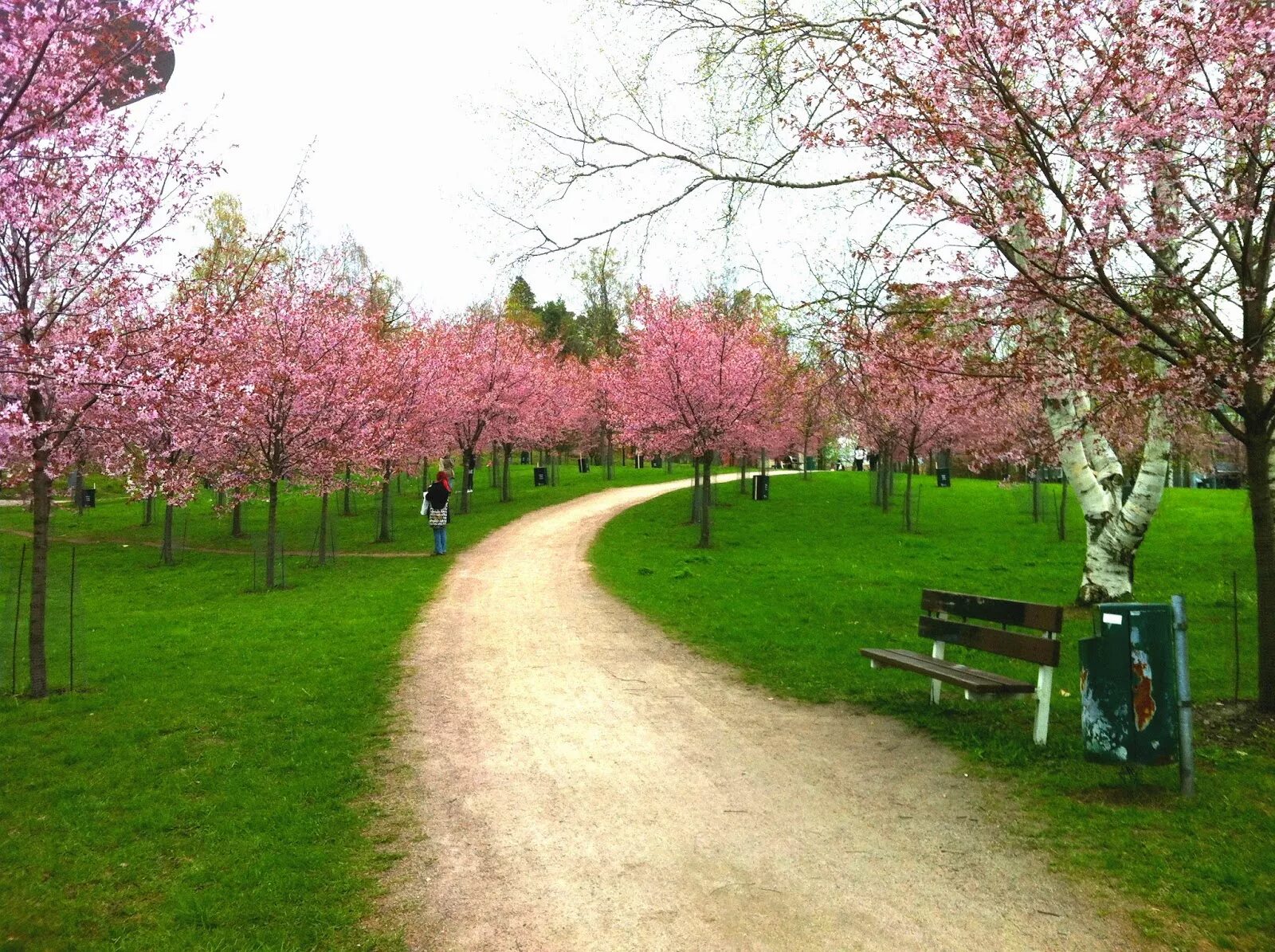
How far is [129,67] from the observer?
19.4ft

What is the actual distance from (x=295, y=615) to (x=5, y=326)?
6.25 meters

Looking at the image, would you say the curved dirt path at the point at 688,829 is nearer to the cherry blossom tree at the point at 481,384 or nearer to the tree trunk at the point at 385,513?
the tree trunk at the point at 385,513

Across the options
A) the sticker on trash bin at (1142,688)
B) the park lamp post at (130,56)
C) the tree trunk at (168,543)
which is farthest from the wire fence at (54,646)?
the tree trunk at (168,543)

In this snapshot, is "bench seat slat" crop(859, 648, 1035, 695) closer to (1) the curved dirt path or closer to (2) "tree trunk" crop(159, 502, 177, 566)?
(1) the curved dirt path

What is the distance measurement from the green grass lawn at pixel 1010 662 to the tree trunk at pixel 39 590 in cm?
657

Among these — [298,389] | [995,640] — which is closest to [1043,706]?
→ [995,640]

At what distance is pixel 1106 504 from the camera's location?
427 inches

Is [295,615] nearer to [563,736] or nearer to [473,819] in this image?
[563,736]

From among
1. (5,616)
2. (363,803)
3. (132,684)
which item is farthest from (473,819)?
(5,616)

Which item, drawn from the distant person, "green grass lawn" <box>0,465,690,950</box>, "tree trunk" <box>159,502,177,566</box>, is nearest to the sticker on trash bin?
"green grass lawn" <box>0,465,690,950</box>

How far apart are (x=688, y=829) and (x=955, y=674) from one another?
2.83 metres

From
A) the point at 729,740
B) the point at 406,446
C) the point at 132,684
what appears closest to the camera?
the point at 729,740

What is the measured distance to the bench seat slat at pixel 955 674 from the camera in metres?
6.08

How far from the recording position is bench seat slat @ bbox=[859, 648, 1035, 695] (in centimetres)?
608
